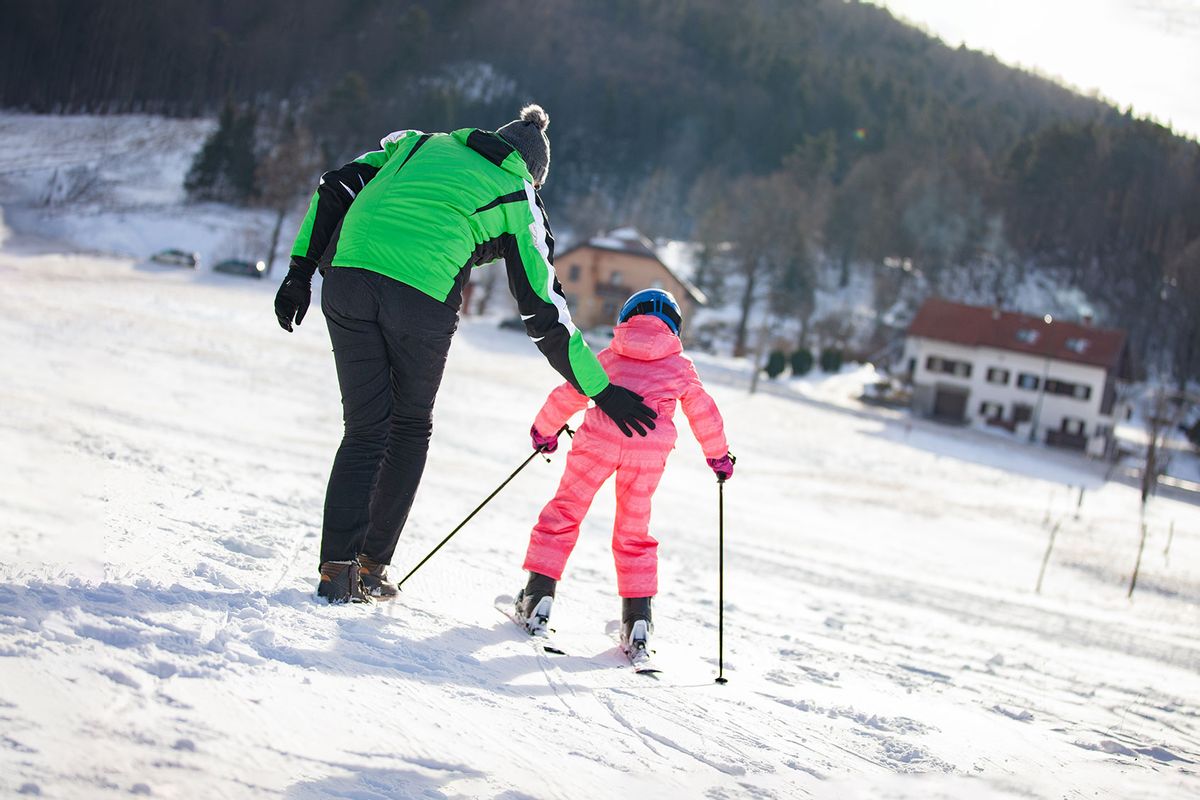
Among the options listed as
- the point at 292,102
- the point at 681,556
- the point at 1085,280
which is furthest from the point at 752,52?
the point at 681,556

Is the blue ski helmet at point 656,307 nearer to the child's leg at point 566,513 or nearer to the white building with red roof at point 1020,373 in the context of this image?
the child's leg at point 566,513

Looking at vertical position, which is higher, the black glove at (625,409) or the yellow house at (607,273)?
the yellow house at (607,273)

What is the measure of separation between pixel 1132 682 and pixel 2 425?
6.43 m

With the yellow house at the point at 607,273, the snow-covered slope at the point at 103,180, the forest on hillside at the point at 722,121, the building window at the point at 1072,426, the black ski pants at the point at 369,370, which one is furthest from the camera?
the yellow house at the point at 607,273

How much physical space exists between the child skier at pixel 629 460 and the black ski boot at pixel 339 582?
2.24 ft

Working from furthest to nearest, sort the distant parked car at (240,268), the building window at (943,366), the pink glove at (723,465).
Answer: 1. the building window at (943,366)
2. the distant parked car at (240,268)
3. the pink glove at (723,465)

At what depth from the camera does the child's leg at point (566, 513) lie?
3586 mm

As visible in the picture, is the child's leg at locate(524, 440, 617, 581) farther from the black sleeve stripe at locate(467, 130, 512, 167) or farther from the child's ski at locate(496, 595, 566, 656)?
the black sleeve stripe at locate(467, 130, 512, 167)

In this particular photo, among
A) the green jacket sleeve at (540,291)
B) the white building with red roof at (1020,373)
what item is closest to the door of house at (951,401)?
the white building with red roof at (1020,373)

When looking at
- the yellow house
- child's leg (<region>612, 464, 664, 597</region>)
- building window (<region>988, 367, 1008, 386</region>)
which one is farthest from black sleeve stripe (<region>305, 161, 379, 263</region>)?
the yellow house

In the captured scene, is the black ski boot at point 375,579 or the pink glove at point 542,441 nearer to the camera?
the black ski boot at point 375,579

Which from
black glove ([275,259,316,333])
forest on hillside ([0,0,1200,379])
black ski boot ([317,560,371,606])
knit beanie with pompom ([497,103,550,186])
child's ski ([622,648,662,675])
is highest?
forest on hillside ([0,0,1200,379])

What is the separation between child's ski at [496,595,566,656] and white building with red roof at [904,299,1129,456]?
39606 millimetres

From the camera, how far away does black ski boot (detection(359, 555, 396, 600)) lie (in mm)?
3322
